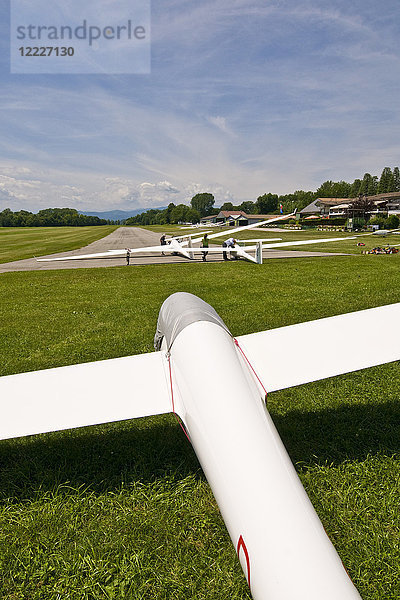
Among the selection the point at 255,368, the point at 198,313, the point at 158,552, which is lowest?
the point at 158,552

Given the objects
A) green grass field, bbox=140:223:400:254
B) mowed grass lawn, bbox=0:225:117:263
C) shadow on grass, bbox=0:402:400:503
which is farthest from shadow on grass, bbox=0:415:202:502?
mowed grass lawn, bbox=0:225:117:263

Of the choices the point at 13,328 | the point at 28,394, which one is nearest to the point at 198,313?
the point at 28,394

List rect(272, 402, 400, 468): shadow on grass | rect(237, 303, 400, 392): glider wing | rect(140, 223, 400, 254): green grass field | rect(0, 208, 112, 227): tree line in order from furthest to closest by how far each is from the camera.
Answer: rect(0, 208, 112, 227): tree line, rect(140, 223, 400, 254): green grass field, rect(272, 402, 400, 468): shadow on grass, rect(237, 303, 400, 392): glider wing

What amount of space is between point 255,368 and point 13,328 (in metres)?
7.55

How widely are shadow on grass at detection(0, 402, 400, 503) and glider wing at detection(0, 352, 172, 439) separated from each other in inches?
38.7

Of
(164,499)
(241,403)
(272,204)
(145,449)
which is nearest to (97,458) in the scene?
(145,449)

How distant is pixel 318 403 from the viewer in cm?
466

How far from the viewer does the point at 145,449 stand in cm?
381

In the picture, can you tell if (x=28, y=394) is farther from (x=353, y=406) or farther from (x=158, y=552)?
(x=353, y=406)

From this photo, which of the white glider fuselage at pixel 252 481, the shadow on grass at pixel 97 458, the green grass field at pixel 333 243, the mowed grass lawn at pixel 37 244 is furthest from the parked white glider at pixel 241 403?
the mowed grass lawn at pixel 37 244

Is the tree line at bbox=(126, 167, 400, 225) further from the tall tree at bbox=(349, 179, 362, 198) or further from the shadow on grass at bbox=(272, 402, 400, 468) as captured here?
the shadow on grass at bbox=(272, 402, 400, 468)

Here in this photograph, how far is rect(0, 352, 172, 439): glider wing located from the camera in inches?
108

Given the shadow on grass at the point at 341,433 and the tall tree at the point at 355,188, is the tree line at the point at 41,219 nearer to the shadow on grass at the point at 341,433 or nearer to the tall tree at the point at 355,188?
the tall tree at the point at 355,188

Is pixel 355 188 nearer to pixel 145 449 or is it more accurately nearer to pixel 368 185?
pixel 368 185
